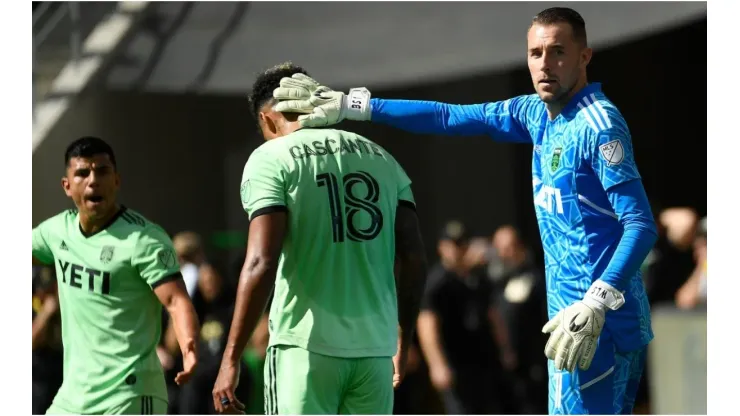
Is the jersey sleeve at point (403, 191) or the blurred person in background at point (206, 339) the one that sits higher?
the jersey sleeve at point (403, 191)

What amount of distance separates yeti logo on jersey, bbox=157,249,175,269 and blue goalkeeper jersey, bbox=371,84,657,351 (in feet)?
6.15

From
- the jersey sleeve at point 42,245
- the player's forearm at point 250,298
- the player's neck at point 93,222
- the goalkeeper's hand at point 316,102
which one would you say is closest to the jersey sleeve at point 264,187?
the player's forearm at point 250,298

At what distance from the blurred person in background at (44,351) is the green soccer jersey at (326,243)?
5.52 m

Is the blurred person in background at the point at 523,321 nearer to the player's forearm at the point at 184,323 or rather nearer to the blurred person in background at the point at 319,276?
the player's forearm at the point at 184,323

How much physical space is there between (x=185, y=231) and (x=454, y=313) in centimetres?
449

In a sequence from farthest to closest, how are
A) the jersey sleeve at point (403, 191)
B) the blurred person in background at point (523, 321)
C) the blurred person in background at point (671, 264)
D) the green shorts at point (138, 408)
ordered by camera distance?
1. the blurred person in background at point (523, 321)
2. the blurred person in background at point (671, 264)
3. the green shorts at point (138, 408)
4. the jersey sleeve at point (403, 191)

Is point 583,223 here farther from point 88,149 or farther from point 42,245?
point 42,245

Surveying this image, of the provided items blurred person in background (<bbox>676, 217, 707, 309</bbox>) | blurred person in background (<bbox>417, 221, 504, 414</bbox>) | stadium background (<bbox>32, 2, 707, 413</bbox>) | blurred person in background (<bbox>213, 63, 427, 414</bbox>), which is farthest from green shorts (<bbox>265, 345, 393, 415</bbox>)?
stadium background (<bbox>32, 2, 707, 413</bbox>)

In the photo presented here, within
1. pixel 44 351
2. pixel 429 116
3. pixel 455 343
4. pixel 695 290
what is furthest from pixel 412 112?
pixel 44 351

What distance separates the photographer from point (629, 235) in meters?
4.61

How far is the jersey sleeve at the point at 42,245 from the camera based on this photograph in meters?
6.37
